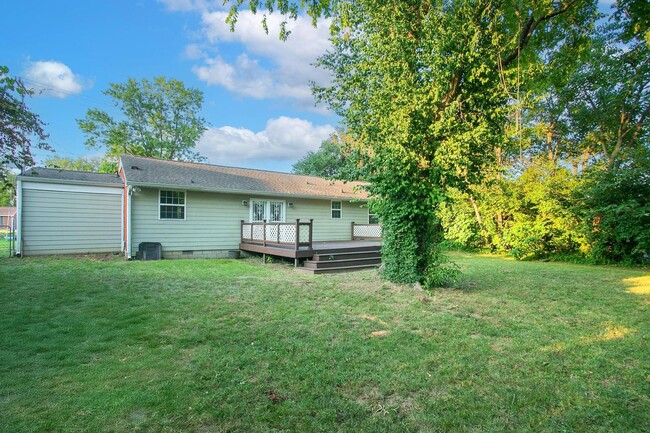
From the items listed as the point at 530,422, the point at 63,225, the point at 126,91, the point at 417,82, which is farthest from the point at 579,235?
the point at 126,91

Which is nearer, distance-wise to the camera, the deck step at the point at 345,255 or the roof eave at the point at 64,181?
the deck step at the point at 345,255

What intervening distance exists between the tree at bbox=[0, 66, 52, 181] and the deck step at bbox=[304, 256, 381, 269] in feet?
22.0

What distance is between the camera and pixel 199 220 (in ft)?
41.8

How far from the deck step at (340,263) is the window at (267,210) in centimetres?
444

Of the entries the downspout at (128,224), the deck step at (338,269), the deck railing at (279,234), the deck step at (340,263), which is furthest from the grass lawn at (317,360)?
the downspout at (128,224)

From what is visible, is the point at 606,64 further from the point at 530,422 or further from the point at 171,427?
the point at 171,427

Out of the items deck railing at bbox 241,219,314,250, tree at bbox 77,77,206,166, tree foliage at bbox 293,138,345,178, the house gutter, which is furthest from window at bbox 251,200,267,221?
tree foliage at bbox 293,138,345,178

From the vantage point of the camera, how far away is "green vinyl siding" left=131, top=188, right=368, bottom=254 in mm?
11773

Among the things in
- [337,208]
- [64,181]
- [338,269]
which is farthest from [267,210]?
[64,181]

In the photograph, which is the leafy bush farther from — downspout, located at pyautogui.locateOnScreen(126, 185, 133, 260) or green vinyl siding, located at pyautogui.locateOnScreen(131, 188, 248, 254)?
downspout, located at pyautogui.locateOnScreen(126, 185, 133, 260)

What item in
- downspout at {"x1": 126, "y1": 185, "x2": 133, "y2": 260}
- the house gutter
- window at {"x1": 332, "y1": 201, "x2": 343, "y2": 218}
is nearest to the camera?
downspout at {"x1": 126, "y1": 185, "x2": 133, "y2": 260}

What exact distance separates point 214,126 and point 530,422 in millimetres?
31423

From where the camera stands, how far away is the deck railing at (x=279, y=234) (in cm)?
1052

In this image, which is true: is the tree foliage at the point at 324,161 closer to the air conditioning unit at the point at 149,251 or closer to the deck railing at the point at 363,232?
the deck railing at the point at 363,232
